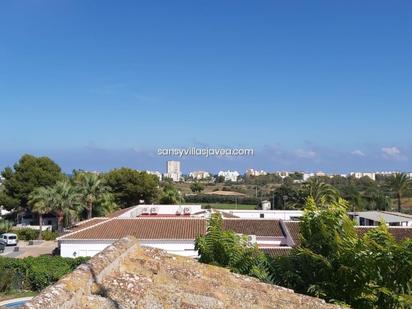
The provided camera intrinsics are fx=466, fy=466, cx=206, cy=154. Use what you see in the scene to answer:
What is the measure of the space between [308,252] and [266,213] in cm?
4758

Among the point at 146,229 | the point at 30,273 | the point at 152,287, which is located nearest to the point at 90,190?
the point at 146,229

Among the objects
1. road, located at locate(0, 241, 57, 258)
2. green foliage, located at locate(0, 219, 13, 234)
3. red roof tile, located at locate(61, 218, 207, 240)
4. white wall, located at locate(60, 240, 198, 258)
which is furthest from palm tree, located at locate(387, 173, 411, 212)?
green foliage, located at locate(0, 219, 13, 234)

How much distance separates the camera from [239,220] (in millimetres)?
40000

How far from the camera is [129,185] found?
213ft

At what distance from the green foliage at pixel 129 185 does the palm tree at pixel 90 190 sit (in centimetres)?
750

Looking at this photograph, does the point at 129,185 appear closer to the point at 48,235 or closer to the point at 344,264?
the point at 48,235

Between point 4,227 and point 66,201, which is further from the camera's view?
point 4,227

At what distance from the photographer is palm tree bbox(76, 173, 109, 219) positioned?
180 ft

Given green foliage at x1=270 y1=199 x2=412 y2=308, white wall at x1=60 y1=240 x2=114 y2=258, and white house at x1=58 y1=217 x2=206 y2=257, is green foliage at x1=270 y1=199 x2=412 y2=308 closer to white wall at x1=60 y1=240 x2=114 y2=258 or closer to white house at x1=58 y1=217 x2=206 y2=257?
white house at x1=58 y1=217 x2=206 y2=257

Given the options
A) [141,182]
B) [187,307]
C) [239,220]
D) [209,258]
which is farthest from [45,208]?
[187,307]

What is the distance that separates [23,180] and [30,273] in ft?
122

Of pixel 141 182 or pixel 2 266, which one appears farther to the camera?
pixel 141 182

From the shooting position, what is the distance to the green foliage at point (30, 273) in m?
25.3

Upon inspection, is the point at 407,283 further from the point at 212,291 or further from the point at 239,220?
the point at 239,220
